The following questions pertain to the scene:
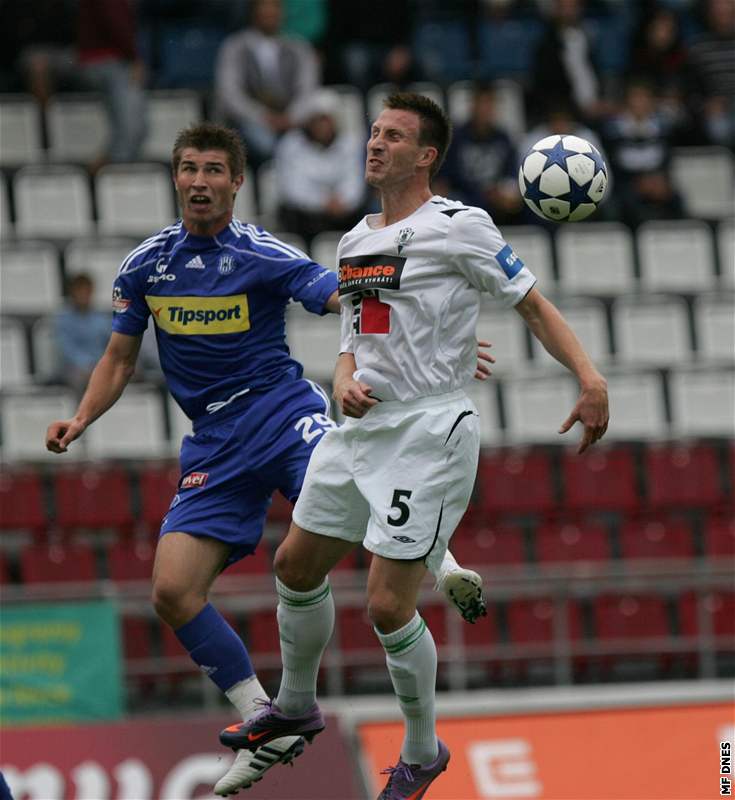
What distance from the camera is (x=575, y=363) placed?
6.63 metres

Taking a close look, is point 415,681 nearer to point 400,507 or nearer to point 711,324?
point 400,507

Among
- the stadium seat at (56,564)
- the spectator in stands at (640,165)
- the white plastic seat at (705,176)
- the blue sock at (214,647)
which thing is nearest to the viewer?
the blue sock at (214,647)

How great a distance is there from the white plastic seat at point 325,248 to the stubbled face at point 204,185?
6.65 m

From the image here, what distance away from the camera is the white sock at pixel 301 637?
7461 mm

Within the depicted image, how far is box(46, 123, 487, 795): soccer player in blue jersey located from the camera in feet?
24.8

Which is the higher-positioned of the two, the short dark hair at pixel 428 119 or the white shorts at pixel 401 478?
the short dark hair at pixel 428 119

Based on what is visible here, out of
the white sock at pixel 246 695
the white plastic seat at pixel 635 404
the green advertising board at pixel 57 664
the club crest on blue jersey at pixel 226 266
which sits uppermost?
the club crest on blue jersey at pixel 226 266

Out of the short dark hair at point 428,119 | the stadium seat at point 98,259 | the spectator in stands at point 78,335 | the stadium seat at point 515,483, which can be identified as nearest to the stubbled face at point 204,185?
the short dark hair at point 428,119

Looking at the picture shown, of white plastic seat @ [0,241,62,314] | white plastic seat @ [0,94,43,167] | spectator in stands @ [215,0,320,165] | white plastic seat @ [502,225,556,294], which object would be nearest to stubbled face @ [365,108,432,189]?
white plastic seat @ [0,241,62,314]

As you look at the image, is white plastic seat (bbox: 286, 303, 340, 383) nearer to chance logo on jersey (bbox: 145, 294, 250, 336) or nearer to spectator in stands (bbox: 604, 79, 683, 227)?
spectator in stands (bbox: 604, 79, 683, 227)

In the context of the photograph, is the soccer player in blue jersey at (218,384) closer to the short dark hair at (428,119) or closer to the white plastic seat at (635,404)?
the short dark hair at (428,119)

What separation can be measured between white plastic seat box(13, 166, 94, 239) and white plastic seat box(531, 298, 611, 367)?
3.98 metres

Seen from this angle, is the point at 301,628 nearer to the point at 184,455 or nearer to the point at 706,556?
the point at 184,455

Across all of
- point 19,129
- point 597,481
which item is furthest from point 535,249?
point 19,129
